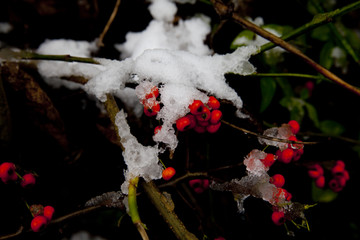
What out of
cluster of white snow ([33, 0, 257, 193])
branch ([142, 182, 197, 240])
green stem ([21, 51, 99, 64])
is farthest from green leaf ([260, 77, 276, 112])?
green stem ([21, 51, 99, 64])

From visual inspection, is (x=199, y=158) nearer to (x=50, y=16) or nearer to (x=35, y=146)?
(x=35, y=146)

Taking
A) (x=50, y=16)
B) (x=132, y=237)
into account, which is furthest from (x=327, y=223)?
(x=50, y=16)

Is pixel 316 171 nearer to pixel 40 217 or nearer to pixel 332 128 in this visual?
pixel 332 128

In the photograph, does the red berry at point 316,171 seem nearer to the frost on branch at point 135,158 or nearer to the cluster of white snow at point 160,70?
the cluster of white snow at point 160,70

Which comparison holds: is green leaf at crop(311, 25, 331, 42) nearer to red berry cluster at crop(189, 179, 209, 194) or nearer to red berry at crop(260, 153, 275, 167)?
red berry at crop(260, 153, 275, 167)

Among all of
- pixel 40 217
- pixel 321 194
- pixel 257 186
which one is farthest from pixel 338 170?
pixel 40 217

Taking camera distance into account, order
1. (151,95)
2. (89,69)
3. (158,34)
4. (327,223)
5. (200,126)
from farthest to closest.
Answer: (327,223) < (158,34) < (89,69) < (200,126) < (151,95)
